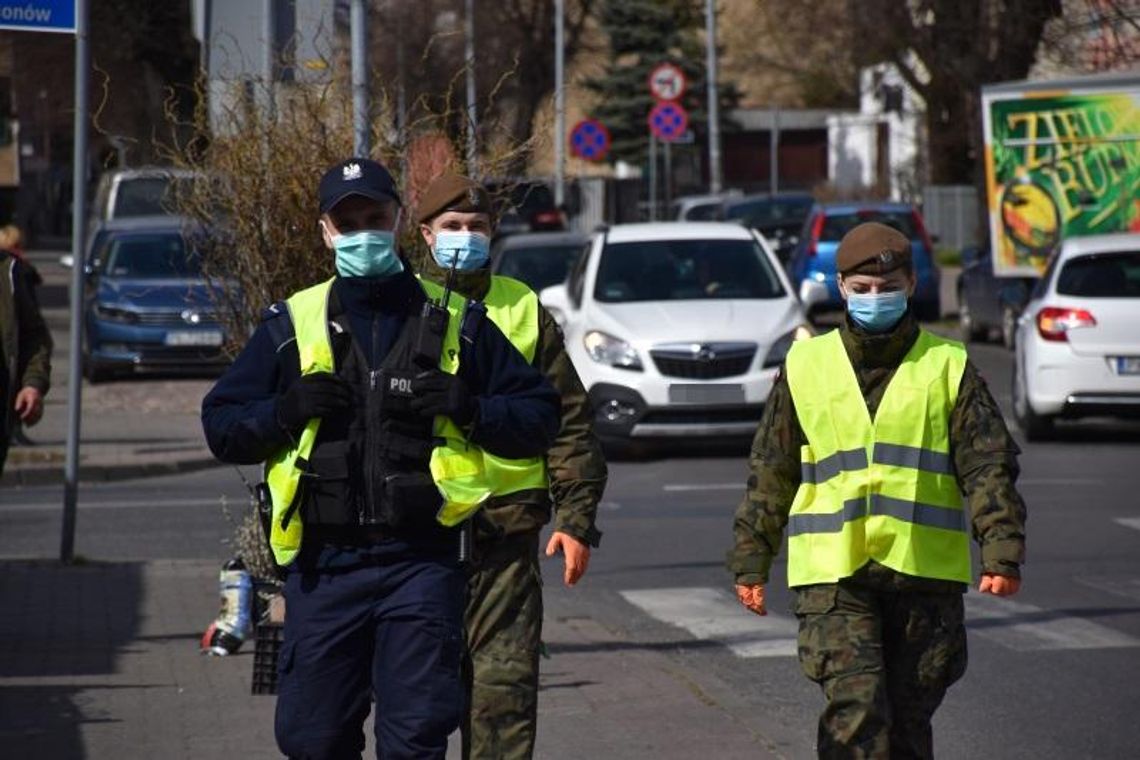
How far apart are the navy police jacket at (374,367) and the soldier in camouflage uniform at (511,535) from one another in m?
0.91

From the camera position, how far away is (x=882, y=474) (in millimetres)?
5898

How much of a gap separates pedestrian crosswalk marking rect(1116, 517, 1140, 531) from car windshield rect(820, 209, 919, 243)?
59.5 ft

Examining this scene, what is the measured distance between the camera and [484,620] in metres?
6.26

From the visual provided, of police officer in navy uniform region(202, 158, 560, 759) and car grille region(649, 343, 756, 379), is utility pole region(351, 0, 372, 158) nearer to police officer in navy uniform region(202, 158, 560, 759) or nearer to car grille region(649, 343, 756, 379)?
police officer in navy uniform region(202, 158, 560, 759)

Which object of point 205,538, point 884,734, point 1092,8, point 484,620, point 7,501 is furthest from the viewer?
point 1092,8

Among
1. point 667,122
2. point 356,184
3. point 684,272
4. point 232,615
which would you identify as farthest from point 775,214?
point 356,184

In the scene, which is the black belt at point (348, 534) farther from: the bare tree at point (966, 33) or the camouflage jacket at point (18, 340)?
the bare tree at point (966, 33)

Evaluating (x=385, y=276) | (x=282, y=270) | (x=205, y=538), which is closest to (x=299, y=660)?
(x=385, y=276)

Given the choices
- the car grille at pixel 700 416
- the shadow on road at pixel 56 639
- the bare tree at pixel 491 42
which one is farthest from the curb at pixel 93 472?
the bare tree at pixel 491 42

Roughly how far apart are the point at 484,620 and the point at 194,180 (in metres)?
3.81

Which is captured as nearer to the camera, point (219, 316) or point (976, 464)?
point (976, 464)

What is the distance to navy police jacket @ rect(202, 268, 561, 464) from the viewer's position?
5156mm

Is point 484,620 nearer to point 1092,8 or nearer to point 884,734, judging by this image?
point 884,734

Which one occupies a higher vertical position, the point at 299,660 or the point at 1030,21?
the point at 1030,21
